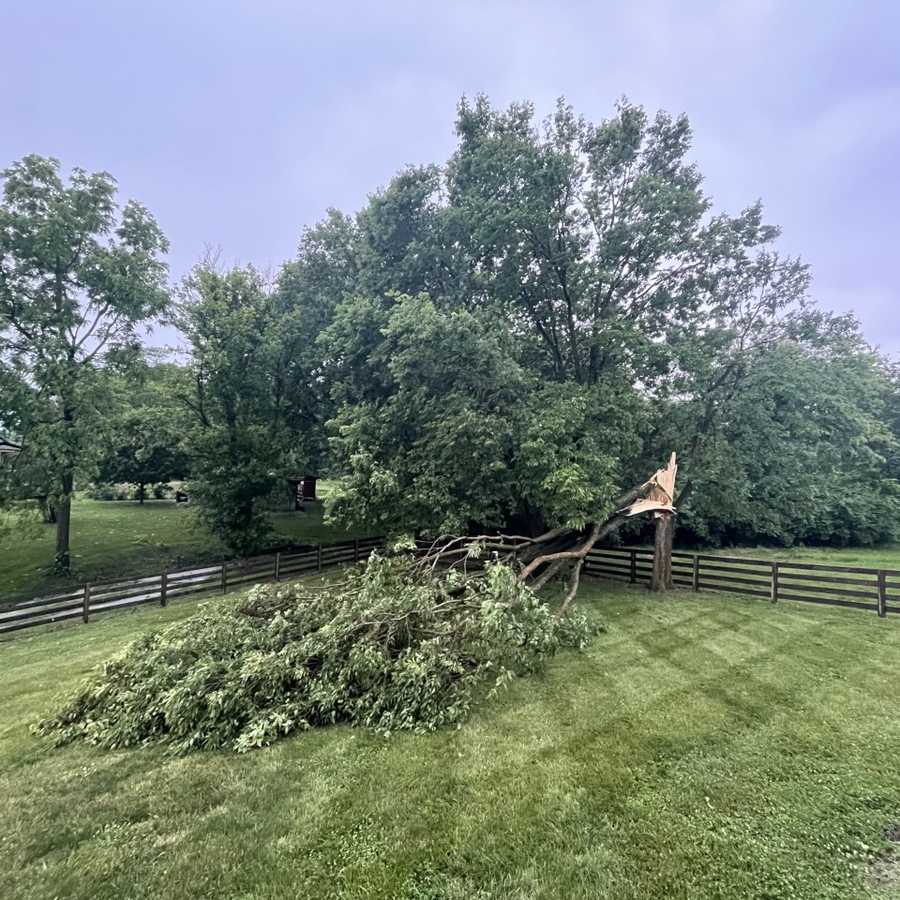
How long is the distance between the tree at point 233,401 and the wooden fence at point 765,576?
1041 centimetres

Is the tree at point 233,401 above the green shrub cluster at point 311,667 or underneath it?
above

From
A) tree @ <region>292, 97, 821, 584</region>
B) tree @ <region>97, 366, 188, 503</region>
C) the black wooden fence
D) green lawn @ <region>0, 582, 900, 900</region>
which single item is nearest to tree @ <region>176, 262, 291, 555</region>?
tree @ <region>97, 366, 188, 503</region>

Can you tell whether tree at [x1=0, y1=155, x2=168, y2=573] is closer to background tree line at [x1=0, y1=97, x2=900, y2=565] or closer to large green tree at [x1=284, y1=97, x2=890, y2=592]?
background tree line at [x1=0, y1=97, x2=900, y2=565]

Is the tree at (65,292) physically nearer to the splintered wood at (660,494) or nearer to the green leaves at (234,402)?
the green leaves at (234,402)

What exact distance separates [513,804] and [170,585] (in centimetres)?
1021

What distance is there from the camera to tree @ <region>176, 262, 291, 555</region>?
1364 centimetres

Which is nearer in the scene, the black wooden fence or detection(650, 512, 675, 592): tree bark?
the black wooden fence

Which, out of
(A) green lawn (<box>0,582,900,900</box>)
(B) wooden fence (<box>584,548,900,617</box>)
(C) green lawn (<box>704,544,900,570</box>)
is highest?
(B) wooden fence (<box>584,548,900,617</box>)

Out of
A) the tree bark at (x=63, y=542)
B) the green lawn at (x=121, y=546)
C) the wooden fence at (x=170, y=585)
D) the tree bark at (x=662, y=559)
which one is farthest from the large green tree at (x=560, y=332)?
the tree bark at (x=63, y=542)

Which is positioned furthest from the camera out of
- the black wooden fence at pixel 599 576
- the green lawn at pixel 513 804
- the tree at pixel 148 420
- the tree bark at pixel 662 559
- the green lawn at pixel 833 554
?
the green lawn at pixel 833 554

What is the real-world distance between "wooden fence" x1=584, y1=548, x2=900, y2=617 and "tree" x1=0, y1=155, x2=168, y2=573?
14590mm

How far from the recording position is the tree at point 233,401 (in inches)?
537

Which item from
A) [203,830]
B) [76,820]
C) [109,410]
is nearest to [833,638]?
[203,830]

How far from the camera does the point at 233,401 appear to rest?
14969 millimetres
